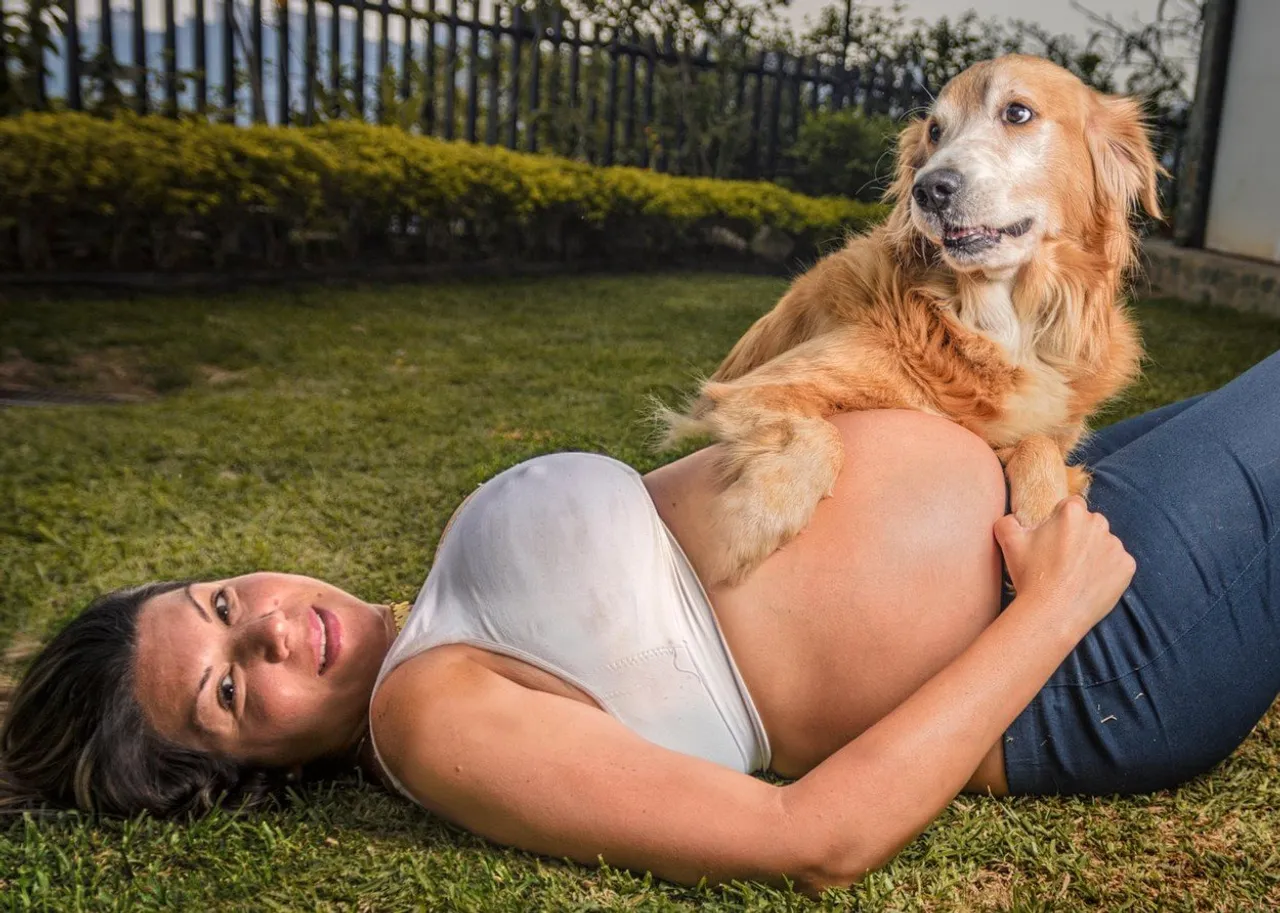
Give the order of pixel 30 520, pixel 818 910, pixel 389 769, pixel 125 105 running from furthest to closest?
pixel 125 105 → pixel 30 520 → pixel 389 769 → pixel 818 910

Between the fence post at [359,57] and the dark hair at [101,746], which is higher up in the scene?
the fence post at [359,57]

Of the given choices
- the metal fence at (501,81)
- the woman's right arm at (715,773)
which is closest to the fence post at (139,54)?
the metal fence at (501,81)

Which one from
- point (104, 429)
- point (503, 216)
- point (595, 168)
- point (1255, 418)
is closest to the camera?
point (1255, 418)

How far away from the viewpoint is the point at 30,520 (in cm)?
396

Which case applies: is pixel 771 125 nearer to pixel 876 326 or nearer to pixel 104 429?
pixel 104 429

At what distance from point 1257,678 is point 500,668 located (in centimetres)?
140

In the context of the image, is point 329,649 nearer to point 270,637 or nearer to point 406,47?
point 270,637

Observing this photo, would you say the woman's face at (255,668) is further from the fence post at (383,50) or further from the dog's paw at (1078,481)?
the fence post at (383,50)

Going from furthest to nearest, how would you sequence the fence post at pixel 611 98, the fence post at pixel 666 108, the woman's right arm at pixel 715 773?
1. the fence post at pixel 666 108
2. the fence post at pixel 611 98
3. the woman's right arm at pixel 715 773

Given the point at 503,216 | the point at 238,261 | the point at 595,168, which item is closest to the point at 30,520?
the point at 238,261

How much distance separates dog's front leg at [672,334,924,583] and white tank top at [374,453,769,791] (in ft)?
0.43

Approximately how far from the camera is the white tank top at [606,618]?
192cm

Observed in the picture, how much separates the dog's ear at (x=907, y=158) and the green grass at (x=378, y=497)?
1.40 m

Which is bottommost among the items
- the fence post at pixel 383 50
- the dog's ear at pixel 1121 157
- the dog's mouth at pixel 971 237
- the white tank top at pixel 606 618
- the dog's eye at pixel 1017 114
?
the white tank top at pixel 606 618
